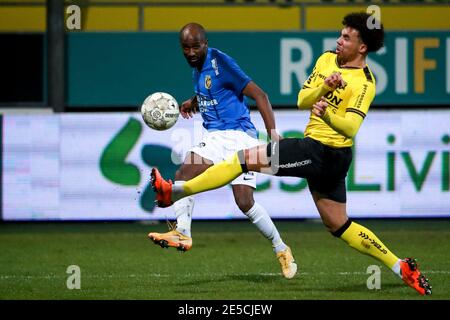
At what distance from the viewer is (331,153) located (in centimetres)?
736

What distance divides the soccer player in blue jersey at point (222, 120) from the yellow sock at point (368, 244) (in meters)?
0.87

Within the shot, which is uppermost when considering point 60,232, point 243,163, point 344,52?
point 344,52

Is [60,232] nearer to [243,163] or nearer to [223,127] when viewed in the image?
[223,127]

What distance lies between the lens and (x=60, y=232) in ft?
41.1

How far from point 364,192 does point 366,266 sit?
12.2ft

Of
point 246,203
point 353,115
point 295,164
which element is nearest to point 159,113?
point 246,203

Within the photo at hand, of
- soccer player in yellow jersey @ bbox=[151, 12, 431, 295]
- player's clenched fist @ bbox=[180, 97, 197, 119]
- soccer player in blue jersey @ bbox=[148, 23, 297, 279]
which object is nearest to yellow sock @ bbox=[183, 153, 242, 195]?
soccer player in yellow jersey @ bbox=[151, 12, 431, 295]

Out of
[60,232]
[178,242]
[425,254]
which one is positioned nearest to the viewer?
[178,242]

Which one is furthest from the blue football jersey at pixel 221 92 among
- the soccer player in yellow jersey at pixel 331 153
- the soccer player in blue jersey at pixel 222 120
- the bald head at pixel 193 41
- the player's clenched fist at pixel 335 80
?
the player's clenched fist at pixel 335 80

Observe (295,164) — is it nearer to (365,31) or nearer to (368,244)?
(368,244)

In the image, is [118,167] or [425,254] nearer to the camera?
[425,254]

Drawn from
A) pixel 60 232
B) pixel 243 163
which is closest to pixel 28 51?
pixel 60 232

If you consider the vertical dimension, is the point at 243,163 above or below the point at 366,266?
above

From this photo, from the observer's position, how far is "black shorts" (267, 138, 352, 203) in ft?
23.7
